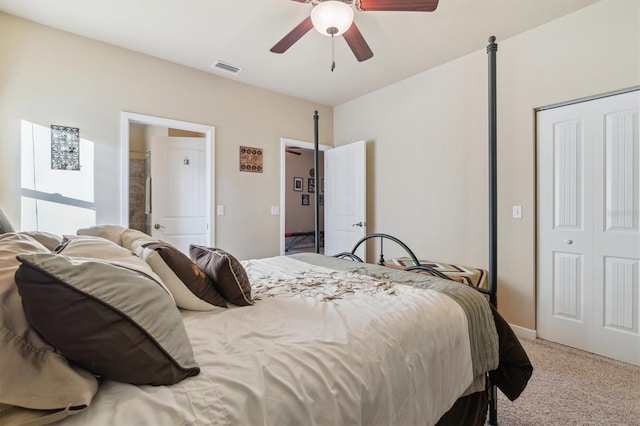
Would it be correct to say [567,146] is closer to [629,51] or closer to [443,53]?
[629,51]

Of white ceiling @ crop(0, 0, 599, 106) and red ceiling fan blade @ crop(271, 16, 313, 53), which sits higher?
white ceiling @ crop(0, 0, 599, 106)

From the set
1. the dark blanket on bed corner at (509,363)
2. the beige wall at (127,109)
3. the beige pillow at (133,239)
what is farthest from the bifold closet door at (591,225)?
the beige pillow at (133,239)

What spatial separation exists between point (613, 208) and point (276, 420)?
297cm

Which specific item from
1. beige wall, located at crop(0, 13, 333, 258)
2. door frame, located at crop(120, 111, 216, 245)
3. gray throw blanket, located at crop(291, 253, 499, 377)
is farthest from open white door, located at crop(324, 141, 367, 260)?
gray throw blanket, located at crop(291, 253, 499, 377)

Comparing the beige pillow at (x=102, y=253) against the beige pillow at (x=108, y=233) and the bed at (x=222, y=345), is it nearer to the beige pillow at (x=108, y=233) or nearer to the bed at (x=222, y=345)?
the bed at (x=222, y=345)

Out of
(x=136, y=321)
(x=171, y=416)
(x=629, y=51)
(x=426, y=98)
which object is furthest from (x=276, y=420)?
(x=426, y=98)

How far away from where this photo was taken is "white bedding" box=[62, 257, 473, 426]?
68 centimetres

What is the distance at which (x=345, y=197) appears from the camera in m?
4.29

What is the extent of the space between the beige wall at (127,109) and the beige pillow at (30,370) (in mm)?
2663

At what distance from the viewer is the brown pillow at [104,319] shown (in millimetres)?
618

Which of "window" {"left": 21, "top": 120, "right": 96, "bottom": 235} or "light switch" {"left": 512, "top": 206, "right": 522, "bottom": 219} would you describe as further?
"light switch" {"left": 512, "top": 206, "right": 522, "bottom": 219}

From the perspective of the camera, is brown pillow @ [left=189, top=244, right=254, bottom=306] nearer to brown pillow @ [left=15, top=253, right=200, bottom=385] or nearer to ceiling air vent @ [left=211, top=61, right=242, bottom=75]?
brown pillow @ [left=15, top=253, right=200, bottom=385]

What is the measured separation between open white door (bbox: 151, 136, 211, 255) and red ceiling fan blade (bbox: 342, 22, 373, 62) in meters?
2.29

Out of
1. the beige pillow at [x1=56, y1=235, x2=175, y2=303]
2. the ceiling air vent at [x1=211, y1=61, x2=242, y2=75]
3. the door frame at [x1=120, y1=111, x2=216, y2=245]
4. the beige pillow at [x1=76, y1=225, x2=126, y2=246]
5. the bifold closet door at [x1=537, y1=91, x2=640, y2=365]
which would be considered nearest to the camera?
the beige pillow at [x1=56, y1=235, x2=175, y2=303]
